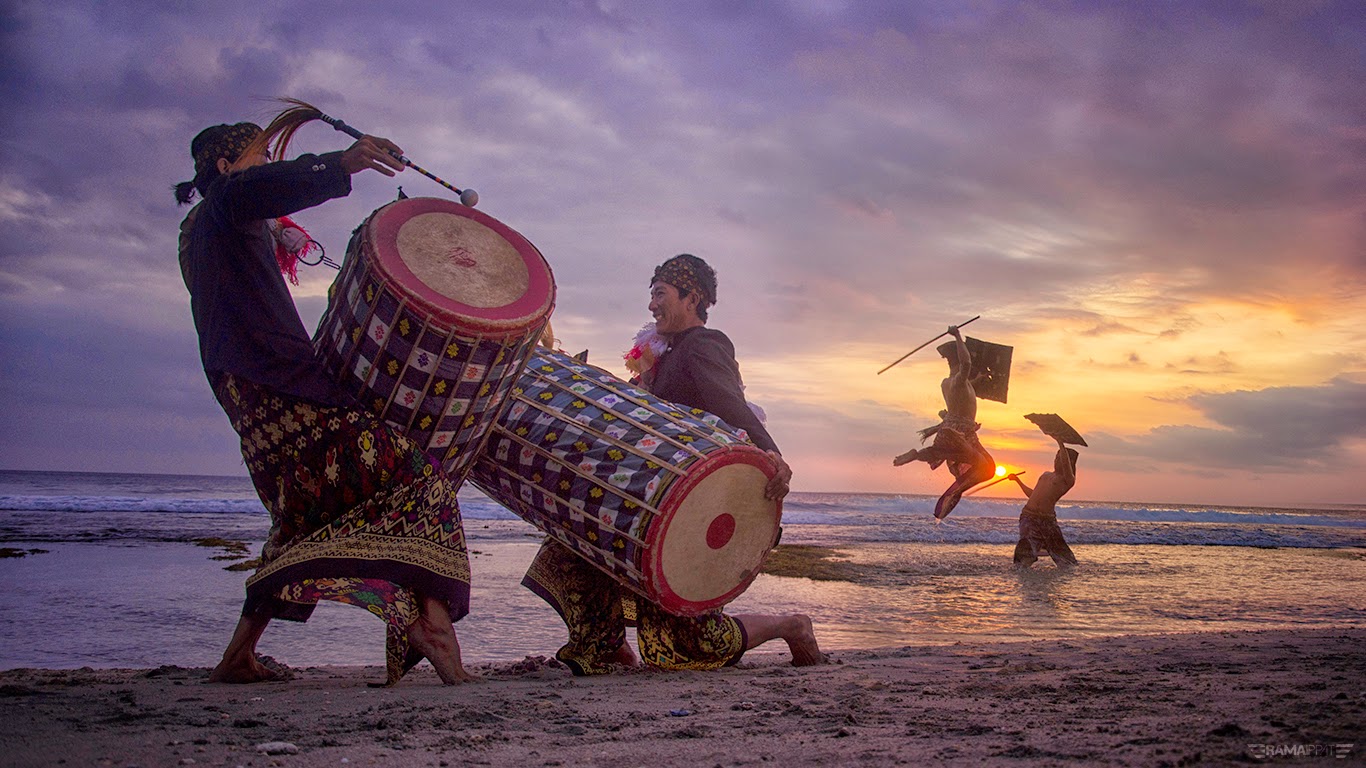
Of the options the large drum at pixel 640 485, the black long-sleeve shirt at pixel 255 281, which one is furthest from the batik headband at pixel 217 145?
the large drum at pixel 640 485

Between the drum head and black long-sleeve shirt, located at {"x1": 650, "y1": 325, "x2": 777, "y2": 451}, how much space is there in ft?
3.28

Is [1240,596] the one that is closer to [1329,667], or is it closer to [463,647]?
[1329,667]

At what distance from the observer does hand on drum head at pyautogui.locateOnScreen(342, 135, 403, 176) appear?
3.22 metres

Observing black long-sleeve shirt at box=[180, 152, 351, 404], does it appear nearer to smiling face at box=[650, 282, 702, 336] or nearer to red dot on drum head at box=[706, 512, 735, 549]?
red dot on drum head at box=[706, 512, 735, 549]

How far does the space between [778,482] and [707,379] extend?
0.68m

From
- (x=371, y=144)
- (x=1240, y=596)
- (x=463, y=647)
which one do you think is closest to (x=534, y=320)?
(x=371, y=144)

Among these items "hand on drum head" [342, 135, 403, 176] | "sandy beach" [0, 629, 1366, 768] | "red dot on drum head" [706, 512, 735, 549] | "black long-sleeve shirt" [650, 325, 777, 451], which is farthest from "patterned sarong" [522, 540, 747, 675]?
"hand on drum head" [342, 135, 403, 176]

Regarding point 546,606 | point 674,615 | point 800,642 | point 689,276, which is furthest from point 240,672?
point 546,606

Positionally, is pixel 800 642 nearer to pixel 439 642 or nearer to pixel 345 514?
pixel 439 642

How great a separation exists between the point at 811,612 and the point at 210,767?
5218 millimetres

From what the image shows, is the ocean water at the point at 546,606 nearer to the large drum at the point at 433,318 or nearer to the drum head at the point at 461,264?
the large drum at the point at 433,318

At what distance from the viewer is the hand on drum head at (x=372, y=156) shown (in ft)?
10.6

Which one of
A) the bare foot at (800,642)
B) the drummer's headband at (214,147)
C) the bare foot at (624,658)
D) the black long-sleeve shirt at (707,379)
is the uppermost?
the drummer's headband at (214,147)

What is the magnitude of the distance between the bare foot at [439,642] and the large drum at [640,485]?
0.61 m
